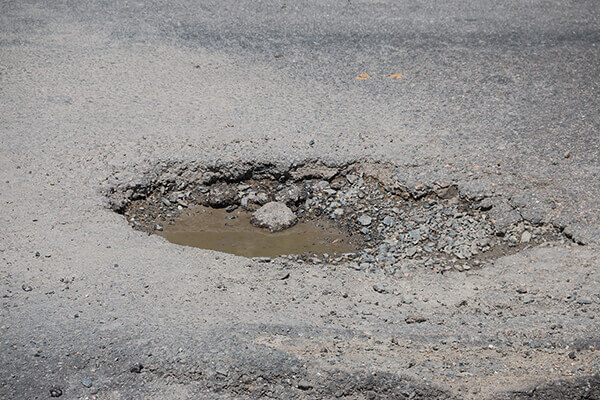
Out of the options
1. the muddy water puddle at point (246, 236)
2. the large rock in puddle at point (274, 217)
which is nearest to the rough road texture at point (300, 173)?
the muddy water puddle at point (246, 236)

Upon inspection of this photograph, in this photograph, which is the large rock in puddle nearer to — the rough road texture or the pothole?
the pothole

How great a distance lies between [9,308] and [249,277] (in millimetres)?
1668

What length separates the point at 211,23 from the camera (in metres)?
7.12

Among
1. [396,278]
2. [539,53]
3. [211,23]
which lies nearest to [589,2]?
[539,53]

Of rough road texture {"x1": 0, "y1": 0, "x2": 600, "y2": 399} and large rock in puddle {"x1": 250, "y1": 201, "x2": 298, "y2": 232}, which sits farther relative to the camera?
large rock in puddle {"x1": 250, "y1": 201, "x2": 298, "y2": 232}

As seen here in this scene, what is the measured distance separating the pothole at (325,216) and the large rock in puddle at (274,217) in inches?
2.2

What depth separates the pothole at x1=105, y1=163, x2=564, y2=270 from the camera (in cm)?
445

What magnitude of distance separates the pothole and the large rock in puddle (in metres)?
0.05

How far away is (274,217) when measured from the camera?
15.8 feet

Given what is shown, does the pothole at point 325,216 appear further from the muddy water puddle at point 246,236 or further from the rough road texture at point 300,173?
the rough road texture at point 300,173

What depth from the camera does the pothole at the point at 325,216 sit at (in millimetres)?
4449

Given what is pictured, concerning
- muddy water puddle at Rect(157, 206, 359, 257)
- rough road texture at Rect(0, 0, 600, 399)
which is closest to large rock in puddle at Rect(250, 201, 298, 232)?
Answer: muddy water puddle at Rect(157, 206, 359, 257)

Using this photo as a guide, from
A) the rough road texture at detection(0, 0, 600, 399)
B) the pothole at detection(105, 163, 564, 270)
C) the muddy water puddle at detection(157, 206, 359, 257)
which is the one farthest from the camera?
the muddy water puddle at detection(157, 206, 359, 257)

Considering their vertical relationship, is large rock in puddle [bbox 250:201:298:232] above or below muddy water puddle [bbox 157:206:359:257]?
above
